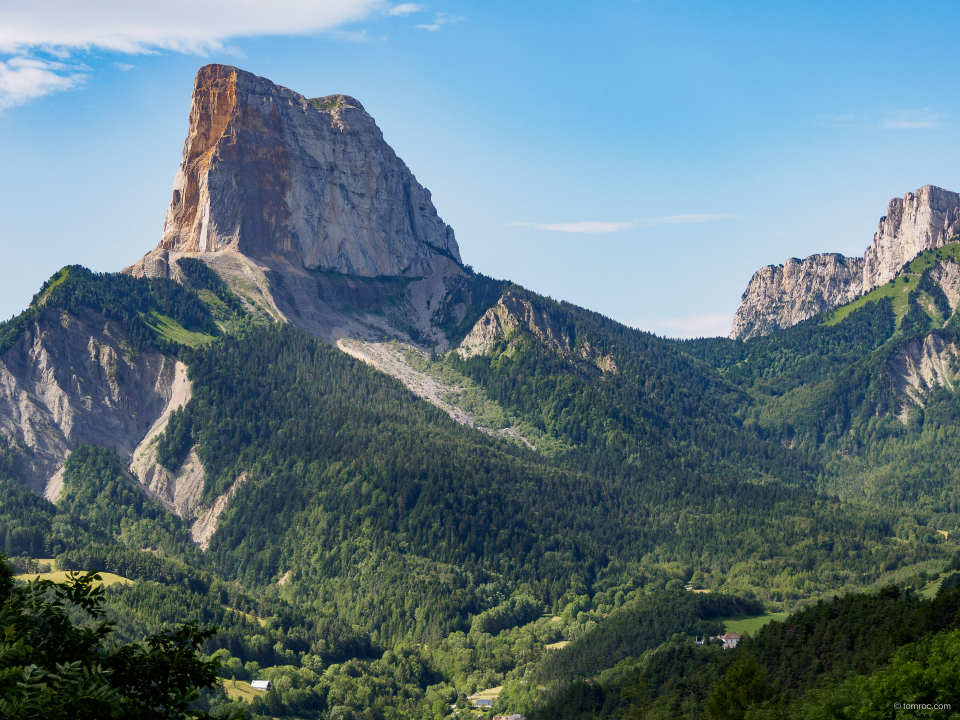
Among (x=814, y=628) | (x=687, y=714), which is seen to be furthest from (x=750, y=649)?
(x=687, y=714)

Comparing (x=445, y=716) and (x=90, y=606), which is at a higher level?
(x=90, y=606)

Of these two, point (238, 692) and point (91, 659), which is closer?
point (91, 659)

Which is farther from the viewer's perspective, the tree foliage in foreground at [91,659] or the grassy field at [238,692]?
the grassy field at [238,692]

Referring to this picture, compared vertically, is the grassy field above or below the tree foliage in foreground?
below

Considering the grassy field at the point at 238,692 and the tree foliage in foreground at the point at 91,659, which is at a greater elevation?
the tree foliage in foreground at the point at 91,659

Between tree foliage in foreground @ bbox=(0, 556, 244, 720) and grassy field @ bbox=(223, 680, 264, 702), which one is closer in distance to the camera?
tree foliage in foreground @ bbox=(0, 556, 244, 720)

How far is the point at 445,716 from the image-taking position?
200 metres

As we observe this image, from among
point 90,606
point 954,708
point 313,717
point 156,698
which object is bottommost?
point 313,717

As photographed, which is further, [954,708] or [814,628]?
[814,628]

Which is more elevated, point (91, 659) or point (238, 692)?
point (91, 659)

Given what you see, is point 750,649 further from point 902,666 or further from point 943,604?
point 902,666

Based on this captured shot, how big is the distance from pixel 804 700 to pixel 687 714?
60.2ft

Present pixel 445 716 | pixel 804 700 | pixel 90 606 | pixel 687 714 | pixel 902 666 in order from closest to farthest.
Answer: pixel 90 606 → pixel 902 666 → pixel 804 700 → pixel 687 714 → pixel 445 716

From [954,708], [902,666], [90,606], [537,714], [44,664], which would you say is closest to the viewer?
[44,664]
